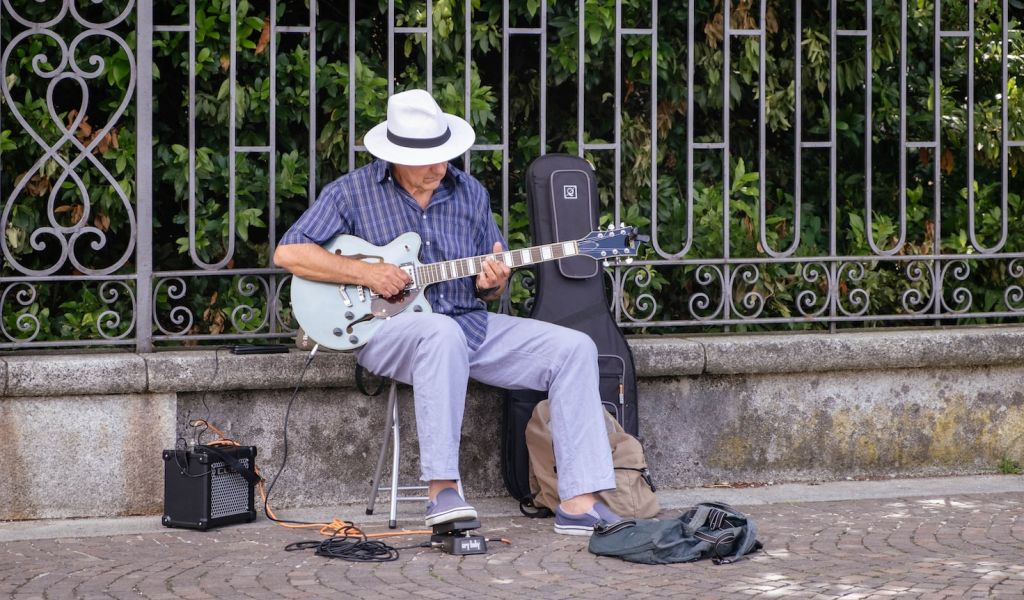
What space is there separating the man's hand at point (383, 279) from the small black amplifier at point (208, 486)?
2.71ft

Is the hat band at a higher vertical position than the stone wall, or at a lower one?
higher

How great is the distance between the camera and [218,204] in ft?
21.4

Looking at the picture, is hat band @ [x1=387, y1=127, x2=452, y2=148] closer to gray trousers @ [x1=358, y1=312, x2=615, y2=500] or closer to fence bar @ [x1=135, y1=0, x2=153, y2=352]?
gray trousers @ [x1=358, y1=312, x2=615, y2=500]

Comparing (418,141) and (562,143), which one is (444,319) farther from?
(562,143)

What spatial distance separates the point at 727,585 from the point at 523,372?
4.44 feet

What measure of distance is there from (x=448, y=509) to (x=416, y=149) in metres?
1.41

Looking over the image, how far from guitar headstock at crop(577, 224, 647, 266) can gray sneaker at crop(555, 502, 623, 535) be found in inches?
38.2

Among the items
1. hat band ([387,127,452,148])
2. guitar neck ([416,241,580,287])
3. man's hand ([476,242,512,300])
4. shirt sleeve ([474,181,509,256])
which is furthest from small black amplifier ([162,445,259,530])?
hat band ([387,127,452,148])

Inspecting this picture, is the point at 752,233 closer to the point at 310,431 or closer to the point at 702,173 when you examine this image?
the point at 702,173

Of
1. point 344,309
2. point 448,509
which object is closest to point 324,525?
point 448,509

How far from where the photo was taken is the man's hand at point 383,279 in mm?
5691

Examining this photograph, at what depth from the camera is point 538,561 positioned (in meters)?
5.18

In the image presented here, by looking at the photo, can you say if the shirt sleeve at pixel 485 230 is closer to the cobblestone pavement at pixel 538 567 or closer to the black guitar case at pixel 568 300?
the black guitar case at pixel 568 300

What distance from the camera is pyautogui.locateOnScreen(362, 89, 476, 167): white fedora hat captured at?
5.78 m
